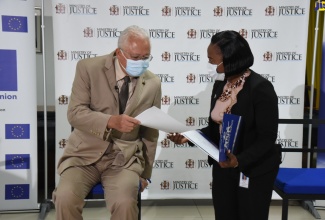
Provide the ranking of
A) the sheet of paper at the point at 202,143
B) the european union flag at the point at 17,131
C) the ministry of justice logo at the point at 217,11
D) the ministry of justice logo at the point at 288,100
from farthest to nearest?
the ministry of justice logo at the point at 288,100, the ministry of justice logo at the point at 217,11, the european union flag at the point at 17,131, the sheet of paper at the point at 202,143

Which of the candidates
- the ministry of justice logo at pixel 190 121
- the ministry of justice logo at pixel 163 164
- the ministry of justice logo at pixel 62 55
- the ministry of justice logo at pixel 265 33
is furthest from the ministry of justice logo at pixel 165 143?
the ministry of justice logo at pixel 265 33

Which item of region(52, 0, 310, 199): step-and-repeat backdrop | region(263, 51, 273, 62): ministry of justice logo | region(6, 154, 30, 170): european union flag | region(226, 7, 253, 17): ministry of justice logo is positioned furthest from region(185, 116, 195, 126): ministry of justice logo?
region(6, 154, 30, 170): european union flag

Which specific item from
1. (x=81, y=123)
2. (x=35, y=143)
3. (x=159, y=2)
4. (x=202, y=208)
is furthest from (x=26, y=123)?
(x=202, y=208)

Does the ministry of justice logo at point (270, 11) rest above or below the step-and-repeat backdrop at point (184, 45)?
above

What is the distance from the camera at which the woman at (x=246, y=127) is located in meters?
1.93

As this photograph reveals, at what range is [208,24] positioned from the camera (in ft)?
11.1

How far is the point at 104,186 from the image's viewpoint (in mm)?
2152

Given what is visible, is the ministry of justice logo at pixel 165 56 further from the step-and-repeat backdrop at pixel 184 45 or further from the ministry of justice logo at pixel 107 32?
the ministry of justice logo at pixel 107 32

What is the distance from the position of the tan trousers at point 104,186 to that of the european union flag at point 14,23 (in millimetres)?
1596

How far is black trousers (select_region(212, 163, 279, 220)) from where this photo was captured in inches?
78.9

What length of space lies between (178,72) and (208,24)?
0.52 m

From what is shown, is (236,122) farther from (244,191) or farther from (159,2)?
(159,2)

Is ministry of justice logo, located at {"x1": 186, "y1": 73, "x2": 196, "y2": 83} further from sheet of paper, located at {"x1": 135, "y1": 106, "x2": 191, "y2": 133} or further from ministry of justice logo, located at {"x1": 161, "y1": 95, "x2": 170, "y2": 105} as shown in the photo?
sheet of paper, located at {"x1": 135, "y1": 106, "x2": 191, "y2": 133}

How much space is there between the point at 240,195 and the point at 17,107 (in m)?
2.14
